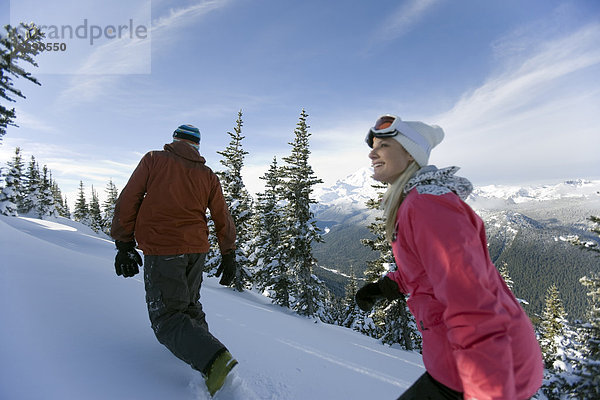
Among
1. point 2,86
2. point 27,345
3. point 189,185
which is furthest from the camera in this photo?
point 2,86

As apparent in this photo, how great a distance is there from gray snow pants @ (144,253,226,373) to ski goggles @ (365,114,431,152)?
2.51m

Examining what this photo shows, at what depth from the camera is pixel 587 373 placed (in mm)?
6898

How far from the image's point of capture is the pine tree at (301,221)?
19250 millimetres

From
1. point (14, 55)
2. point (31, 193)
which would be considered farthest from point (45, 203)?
point (14, 55)

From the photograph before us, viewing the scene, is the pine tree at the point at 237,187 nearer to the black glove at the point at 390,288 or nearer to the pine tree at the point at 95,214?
the black glove at the point at 390,288

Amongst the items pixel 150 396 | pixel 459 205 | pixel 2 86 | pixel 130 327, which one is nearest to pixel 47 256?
pixel 130 327

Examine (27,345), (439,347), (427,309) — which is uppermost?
(427,309)

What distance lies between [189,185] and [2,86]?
20.3m

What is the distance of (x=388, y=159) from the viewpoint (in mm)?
1979

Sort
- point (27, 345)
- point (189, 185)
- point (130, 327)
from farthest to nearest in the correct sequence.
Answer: point (130, 327), point (189, 185), point (27, 345)

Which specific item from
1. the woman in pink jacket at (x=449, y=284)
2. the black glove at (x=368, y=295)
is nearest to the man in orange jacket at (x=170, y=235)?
the black glove at (x=368, y=295)

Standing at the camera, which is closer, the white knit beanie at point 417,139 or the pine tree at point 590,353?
the white knit beanie at point 417,139

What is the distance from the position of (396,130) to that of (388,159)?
0.70 feet

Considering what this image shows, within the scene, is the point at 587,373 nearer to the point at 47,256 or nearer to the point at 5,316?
the point at 5,316
